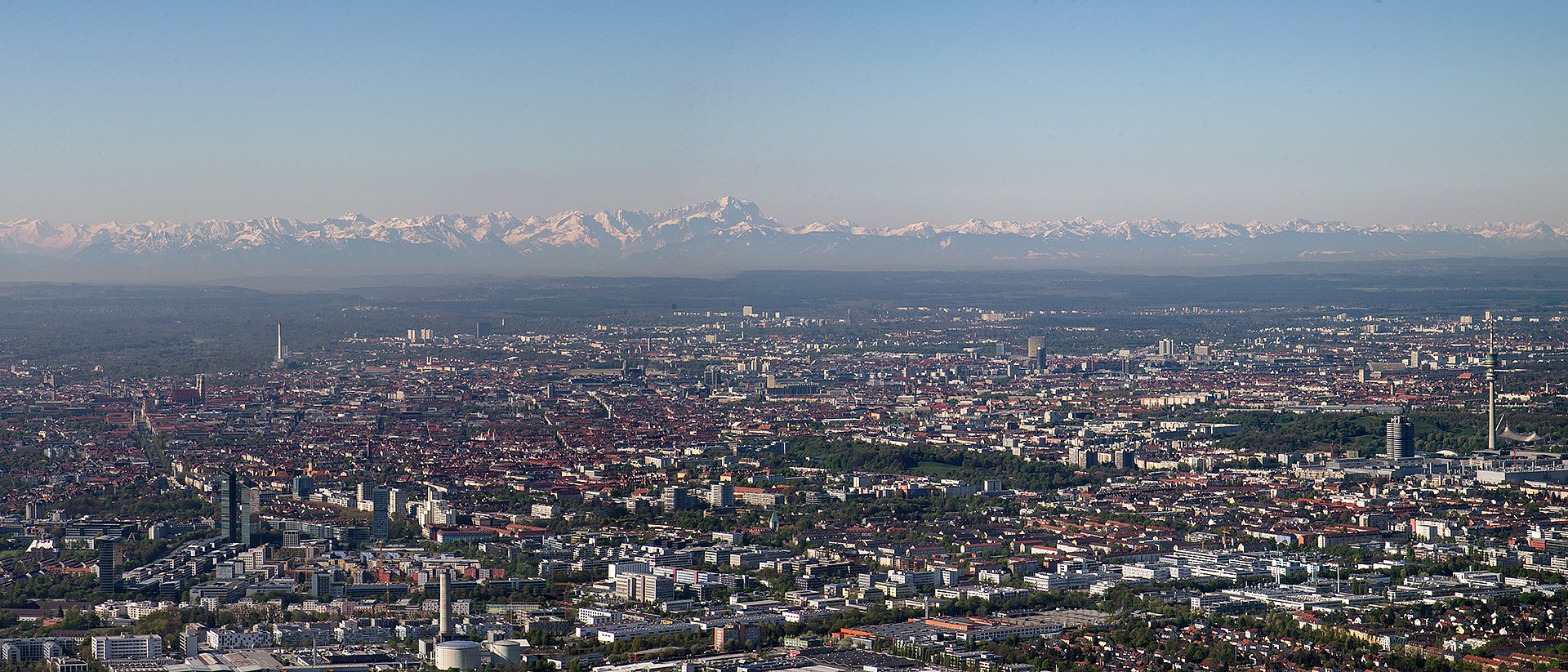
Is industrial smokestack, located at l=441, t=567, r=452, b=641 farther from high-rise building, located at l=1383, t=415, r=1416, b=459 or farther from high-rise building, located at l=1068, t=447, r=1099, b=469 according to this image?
high-rise building, located at l=1383, t=415, r=1416, b=459

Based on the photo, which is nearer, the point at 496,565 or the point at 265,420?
the point at 496,565

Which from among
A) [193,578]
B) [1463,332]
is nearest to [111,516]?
[193,578]

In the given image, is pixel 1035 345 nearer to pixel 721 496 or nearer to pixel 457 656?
pixel 721 496

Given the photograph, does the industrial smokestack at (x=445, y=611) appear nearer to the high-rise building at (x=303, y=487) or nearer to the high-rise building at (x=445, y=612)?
the high-rise building at (x=445, y=612)

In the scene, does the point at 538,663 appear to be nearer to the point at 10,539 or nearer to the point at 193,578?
the point at 193,578

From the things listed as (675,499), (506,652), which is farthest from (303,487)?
(506,652)

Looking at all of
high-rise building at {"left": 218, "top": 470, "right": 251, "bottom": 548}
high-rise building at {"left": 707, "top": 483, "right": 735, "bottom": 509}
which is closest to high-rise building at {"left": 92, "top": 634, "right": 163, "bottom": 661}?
high-rise building at {"left": 218, "top": 470, "right": 251, "bottom": 548}
